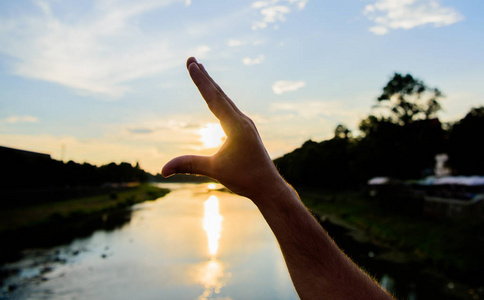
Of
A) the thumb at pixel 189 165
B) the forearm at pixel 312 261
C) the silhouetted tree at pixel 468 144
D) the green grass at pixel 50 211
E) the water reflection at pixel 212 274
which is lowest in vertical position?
the water reflection at pixel 212 274

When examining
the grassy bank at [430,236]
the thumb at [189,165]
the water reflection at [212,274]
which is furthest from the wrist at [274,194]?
the grassy bank at [430,236]

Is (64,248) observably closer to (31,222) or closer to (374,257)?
(31,222)

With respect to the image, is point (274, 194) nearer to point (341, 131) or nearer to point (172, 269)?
point (172, 269)

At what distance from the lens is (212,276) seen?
20234mm

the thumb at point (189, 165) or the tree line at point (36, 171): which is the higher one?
the tree line at point (36, 171)

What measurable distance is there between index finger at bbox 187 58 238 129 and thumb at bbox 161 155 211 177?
177 mm

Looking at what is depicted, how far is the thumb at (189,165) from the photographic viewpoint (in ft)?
4.22

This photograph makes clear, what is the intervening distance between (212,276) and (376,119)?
23.6m

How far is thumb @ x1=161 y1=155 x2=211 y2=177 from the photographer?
50.6 inches

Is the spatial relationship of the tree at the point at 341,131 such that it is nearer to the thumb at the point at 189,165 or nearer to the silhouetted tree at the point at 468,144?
the silhouetted tree at the point at 468,144

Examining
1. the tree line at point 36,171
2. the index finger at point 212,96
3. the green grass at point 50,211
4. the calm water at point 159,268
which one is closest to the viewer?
the index finger at point 212,96

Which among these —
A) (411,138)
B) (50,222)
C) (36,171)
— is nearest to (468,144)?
(411,138)

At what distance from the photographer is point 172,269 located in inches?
848

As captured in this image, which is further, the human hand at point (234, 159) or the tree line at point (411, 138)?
the tree line at point (411, 138)
